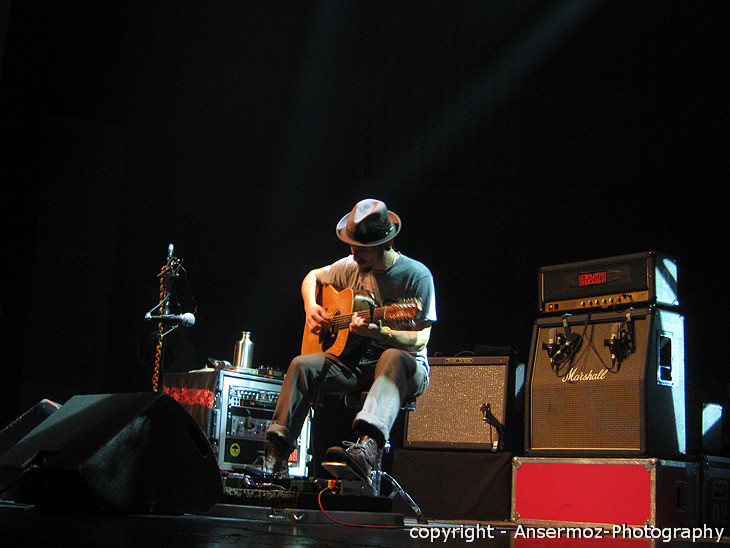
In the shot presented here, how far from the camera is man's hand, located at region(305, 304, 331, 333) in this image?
3421mm

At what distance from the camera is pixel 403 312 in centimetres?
324

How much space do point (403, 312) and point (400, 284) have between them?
Result: 211 millimetres

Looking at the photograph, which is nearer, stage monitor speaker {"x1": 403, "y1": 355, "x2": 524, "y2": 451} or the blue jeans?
the blue jeans

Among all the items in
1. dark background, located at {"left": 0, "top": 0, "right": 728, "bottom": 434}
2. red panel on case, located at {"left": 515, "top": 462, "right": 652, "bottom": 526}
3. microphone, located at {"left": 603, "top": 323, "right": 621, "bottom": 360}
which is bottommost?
red panel on case, located at {"left": 515, "top": 462, "right": 652, "bottom": 526}

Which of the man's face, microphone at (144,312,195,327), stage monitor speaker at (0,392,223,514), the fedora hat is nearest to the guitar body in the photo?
the man's face

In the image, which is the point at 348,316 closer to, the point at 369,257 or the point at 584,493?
the point at 369,257

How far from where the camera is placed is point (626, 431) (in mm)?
3559

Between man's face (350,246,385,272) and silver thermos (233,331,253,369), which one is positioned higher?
man's face (350,246,385,272)

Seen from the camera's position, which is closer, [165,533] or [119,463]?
[165,533]

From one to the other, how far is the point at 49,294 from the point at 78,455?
9.32ft

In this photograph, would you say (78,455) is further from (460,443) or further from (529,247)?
(529,247)

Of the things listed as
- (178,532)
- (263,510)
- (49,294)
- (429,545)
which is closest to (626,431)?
(263,510)

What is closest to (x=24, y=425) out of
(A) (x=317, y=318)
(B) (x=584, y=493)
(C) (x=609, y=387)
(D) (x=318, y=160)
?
(A) (x=317, y=318)

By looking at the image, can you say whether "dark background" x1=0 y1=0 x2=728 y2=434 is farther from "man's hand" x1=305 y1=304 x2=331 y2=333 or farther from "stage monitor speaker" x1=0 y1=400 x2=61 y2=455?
"man's hand" x1=305 y1=304 x2=331 y2=333
